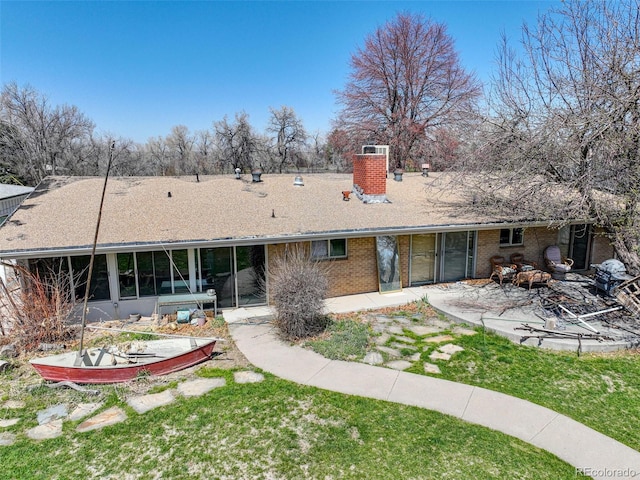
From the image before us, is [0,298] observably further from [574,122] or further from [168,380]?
[574,122]

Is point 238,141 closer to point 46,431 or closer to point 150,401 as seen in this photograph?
point 150,401

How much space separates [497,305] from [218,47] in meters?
25.2

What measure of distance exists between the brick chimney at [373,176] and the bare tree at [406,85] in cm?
1940

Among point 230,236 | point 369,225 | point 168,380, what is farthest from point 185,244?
point 369,225

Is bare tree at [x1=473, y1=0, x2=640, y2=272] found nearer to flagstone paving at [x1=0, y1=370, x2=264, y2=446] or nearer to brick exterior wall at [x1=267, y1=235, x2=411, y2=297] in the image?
brick exterior wall at [x1=267, y1=235, x2=411, y2=297]

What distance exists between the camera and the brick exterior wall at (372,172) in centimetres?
1291

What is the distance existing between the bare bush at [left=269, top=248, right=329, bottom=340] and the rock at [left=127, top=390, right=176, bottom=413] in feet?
9.20

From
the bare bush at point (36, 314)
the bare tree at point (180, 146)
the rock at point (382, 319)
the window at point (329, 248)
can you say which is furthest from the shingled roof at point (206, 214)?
the bare tree at point (180, 146)

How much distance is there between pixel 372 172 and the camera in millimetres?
13117

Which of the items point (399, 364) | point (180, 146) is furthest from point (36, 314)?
point (180, 146)

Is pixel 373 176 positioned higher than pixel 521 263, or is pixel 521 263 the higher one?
pixel 373 176

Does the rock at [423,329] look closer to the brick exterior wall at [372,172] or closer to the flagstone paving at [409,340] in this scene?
the flagstone paving at [409,340]

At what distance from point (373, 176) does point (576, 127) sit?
5.61 m

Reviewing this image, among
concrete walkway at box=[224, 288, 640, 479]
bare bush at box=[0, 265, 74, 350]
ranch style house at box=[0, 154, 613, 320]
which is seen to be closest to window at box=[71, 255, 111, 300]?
ranch style house at box=[0, 154, 613, 320]
